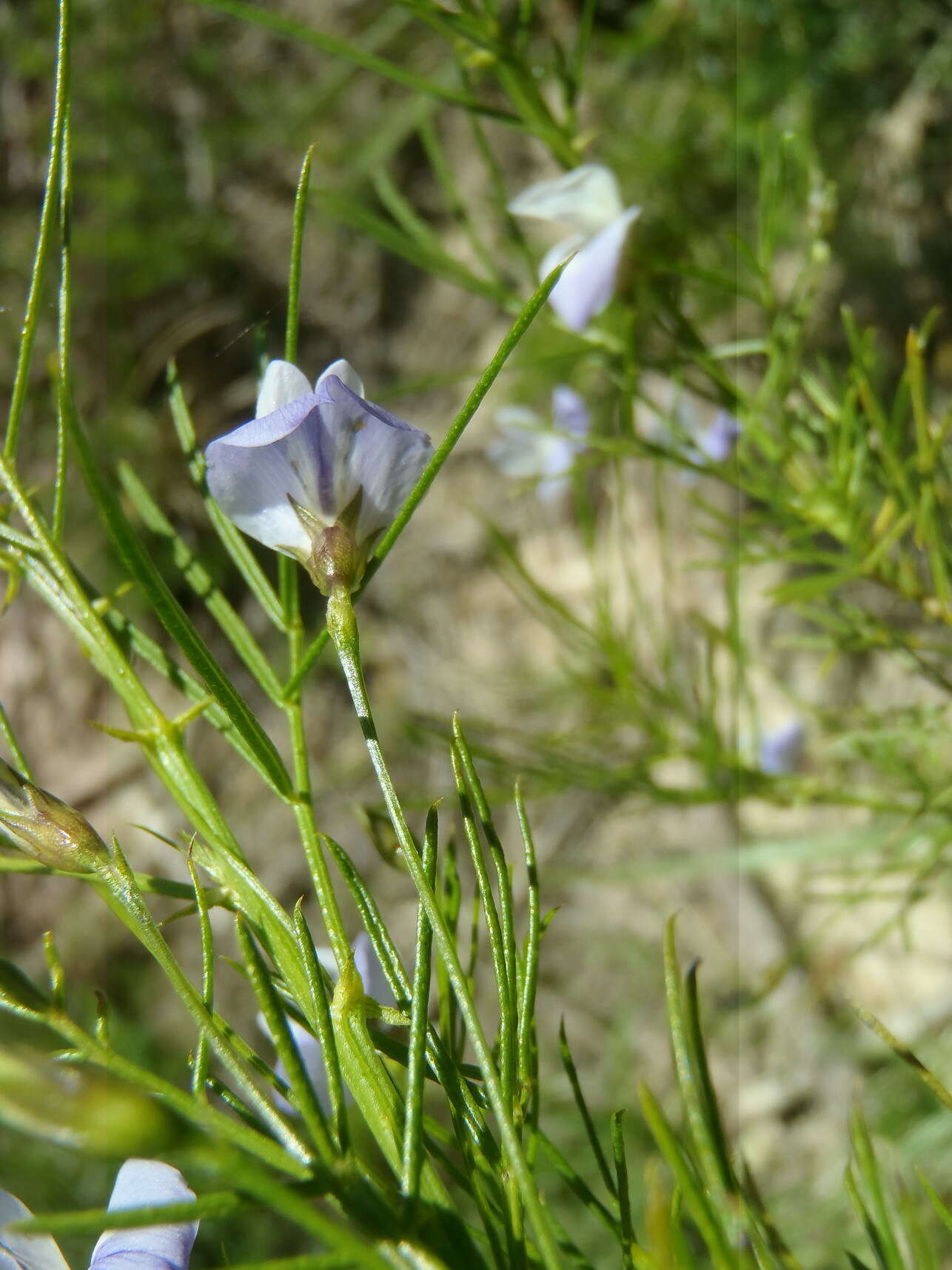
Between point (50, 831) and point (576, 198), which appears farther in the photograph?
point (576, 198)

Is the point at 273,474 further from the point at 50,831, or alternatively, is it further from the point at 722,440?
the point at 722,440

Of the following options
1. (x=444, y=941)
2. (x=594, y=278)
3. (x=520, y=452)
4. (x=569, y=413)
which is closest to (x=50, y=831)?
(x=444, y=941)

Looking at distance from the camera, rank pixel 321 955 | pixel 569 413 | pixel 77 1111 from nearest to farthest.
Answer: pixel 77 1111
pixel 321 955
pixel 569 413

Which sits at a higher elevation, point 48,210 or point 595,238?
point 595,238

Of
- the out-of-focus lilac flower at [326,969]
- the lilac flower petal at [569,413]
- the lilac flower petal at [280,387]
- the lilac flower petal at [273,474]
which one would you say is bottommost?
the out-of-focus lilac flower at [326,969]

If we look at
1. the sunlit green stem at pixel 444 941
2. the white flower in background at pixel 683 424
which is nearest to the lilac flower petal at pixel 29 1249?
the sunlit green stem at pixel 444 941

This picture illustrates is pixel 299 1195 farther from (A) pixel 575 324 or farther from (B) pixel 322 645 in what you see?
(A) pixel 575 324

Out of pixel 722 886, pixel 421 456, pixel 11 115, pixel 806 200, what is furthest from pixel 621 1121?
Result: pixel 11 115

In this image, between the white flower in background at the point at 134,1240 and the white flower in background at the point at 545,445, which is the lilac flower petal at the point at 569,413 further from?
the white flower in background at the point at 134,1240
